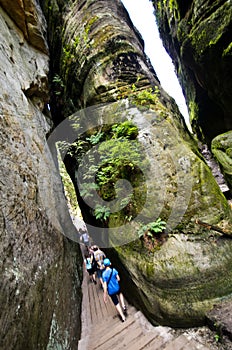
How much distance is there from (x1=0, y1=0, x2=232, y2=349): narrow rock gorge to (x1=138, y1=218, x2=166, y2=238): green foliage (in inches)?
2.6

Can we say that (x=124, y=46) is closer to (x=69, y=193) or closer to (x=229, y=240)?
(x=229, y=240)

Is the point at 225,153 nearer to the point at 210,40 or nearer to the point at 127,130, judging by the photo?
the point at 127,130

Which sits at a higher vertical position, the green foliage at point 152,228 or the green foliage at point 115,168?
the green foliage at point 115,168

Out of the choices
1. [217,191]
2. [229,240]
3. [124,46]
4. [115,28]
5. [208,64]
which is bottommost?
[229,240]

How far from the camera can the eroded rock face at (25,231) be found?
2266 millimetres

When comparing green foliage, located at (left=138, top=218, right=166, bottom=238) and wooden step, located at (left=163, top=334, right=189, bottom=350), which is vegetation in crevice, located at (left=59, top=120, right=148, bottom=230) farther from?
wooden step, located at (left=163, top=334, right=189, bottom=350)

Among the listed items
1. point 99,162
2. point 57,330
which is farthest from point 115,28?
point 57,330

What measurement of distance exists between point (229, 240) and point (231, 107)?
6841 millimetres

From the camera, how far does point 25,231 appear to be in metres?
2.84

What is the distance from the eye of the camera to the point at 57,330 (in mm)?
3207

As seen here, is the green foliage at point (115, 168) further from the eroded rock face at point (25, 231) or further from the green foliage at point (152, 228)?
the eroded rock face at point (25, 231)

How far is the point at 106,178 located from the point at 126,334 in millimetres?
3406

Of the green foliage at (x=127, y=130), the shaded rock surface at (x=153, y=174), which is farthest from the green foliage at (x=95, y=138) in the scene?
the green foliage at (x=127, y=130)

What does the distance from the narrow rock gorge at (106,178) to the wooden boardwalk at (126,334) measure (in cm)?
25
